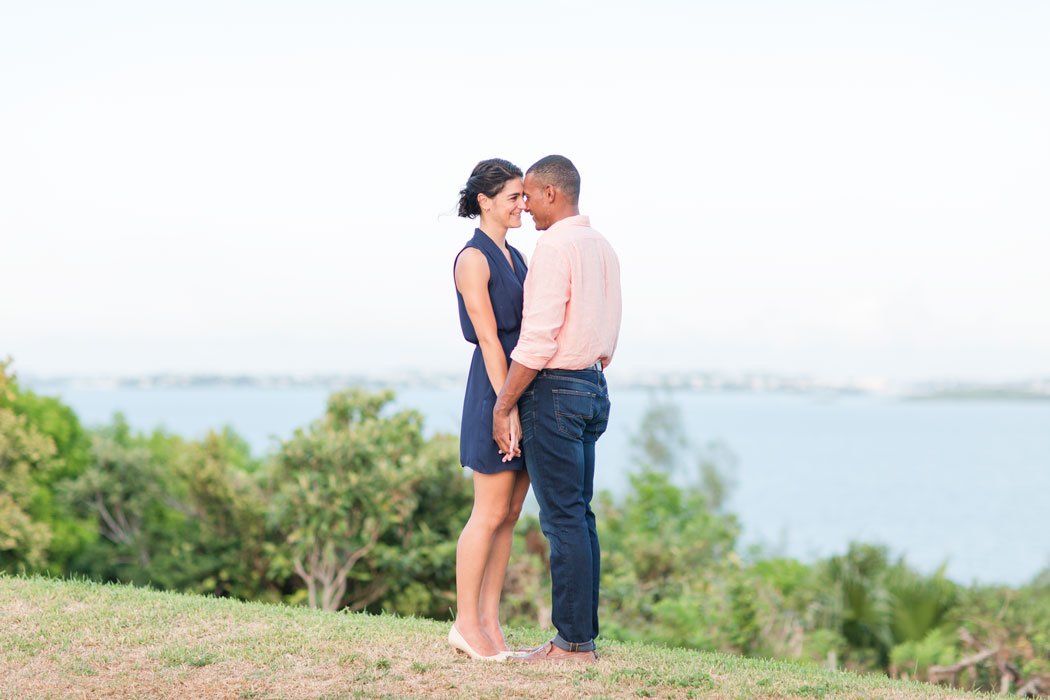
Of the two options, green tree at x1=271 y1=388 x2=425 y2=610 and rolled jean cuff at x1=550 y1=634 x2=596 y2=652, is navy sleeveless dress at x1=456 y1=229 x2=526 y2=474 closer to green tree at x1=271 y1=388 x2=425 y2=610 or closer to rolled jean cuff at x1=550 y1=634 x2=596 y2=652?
rolled jean cuff at x1=550 y1=634 x2=596 y2=652

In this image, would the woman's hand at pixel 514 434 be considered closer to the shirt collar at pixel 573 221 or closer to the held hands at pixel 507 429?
the held hands at pixel 507 429

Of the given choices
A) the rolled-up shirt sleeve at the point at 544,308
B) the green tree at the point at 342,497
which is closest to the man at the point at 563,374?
the rolled-up shirt sleeve at the point at 544,308

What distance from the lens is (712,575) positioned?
11656 mm

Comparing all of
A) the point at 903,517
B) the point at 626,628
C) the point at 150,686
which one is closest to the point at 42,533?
the point at 626,628

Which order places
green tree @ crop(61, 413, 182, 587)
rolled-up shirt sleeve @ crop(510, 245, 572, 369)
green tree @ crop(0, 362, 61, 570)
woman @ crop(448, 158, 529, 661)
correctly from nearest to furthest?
rolled-up shirt sleeve @ crop(510, 245, 572, 369), woman @ crop(448, 158, 529, 661), green tree @ crop(0, 362, 61, 570), green tree @ crop(61, 413, 182, 587)

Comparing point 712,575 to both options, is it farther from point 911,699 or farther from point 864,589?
point 911,699

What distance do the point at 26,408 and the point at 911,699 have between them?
36.6ft

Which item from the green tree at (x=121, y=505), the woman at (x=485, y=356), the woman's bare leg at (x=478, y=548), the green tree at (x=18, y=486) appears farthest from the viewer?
the green tree at (x=121, y=505)

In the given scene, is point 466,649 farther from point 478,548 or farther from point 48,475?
point 48,475

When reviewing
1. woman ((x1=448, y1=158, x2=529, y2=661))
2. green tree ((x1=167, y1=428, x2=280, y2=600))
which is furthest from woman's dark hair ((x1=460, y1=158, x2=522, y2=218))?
green tree ((x1=167, y1=428, x2=280, y2=600))

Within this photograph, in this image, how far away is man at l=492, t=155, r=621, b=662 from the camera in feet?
14.4

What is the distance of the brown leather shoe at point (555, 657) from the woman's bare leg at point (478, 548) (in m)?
0.17

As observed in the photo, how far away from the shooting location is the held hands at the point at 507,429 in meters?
4.50

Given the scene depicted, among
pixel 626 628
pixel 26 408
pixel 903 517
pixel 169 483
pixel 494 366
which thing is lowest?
pixel 903 517
